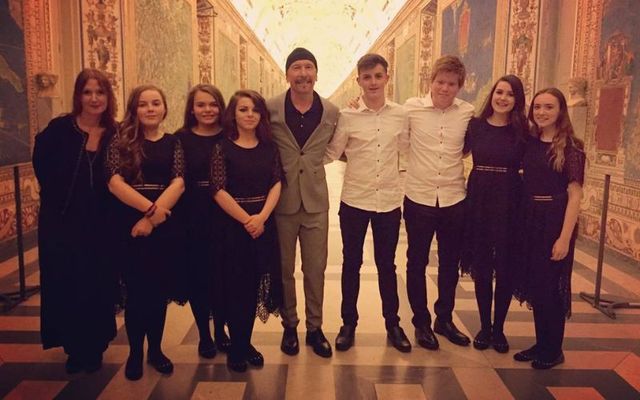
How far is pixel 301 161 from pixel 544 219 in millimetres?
1681

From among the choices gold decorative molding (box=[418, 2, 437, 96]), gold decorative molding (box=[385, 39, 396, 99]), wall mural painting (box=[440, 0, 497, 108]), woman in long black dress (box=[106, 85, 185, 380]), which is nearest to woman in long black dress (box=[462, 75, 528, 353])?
woman in long black dress (box=[106, 85, 185, 380])

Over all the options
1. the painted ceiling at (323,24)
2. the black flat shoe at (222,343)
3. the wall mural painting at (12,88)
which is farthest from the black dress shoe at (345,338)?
the painted ceiling at (323,24)

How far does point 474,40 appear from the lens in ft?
33.1

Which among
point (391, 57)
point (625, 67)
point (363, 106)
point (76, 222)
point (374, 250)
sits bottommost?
point (374, 250)

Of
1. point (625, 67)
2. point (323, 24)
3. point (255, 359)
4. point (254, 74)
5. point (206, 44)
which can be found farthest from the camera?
point (323, 24)

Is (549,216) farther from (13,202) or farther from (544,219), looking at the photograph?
(13,202)

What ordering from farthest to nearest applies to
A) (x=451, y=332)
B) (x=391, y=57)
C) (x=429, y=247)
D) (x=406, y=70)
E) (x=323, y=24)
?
(x=323, y=24) < (x=391, y=57) < (x=406, y=70) < (x=451, y=332) < (x=429, y=247)

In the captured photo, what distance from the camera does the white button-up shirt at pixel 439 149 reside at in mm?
3453

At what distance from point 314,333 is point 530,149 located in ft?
6.58

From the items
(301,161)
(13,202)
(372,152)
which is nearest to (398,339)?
(372,152)

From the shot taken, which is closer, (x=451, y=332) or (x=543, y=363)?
(x=543, y=363)

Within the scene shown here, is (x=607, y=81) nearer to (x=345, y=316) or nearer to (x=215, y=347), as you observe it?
(x=345, y=316)

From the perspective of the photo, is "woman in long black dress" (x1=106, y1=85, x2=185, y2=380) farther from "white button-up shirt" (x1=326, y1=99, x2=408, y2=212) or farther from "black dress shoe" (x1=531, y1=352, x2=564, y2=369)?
"black dress shoe" (x1=531, y1=352, x2=564, y2=369)

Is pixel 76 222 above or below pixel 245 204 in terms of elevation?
below
